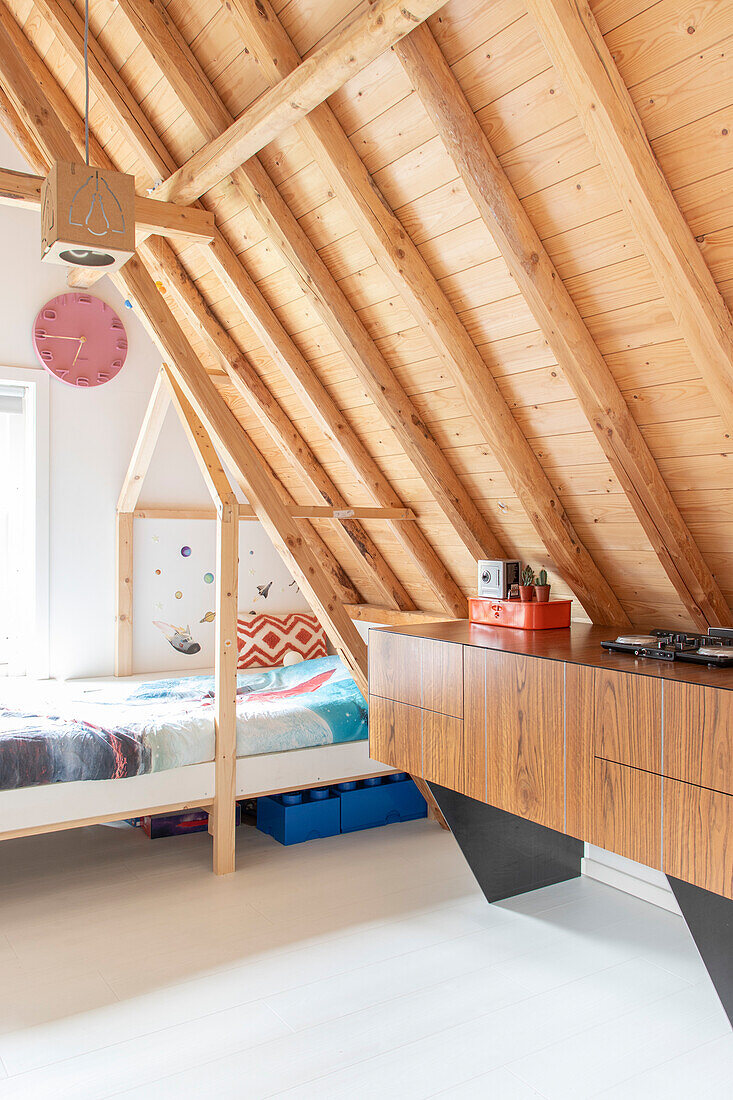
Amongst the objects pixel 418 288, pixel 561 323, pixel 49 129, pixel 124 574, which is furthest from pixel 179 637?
pixel 561 323

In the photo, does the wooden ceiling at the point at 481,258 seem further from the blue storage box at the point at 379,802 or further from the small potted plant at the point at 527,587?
the blue storage box at the point at 379,802

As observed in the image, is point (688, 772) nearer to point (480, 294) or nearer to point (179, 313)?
point (480, 294)

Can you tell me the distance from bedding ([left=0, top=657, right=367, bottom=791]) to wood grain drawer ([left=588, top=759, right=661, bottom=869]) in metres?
1.35

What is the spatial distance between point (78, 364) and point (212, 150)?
166cm

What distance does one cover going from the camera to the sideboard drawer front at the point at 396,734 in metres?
2.52

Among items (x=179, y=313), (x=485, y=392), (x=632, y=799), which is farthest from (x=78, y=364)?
(x=632, y=799)

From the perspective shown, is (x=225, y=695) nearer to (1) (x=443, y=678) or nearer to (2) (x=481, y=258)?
(1) (x=443, y=678)

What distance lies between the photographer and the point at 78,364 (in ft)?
12.7

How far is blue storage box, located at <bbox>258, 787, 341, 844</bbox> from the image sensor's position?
121 inches

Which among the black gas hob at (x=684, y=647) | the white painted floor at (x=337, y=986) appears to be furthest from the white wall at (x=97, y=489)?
the black gas hob at (x=684, y=647)

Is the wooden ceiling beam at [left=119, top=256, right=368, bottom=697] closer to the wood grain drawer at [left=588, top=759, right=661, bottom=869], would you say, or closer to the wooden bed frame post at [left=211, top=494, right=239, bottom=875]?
the wooden bed frame post at [left=211, top=494, right=239, bottom=875]

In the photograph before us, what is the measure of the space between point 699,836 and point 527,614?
38.7 inches

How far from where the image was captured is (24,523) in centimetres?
390

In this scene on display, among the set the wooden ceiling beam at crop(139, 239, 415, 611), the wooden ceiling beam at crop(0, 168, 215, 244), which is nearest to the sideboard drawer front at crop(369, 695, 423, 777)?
the wooden ceiling beam at crop(139, 239, 415, 611)
